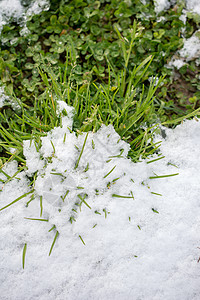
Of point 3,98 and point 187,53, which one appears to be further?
point 187,53

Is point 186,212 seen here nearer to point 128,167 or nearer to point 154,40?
point 128,167

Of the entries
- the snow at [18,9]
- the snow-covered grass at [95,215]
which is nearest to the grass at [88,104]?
the snow-covered grass at [95,215]

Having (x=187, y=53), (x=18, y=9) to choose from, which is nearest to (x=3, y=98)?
(x=18, y=9)

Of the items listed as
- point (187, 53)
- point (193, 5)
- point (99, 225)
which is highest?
point (193, 5)

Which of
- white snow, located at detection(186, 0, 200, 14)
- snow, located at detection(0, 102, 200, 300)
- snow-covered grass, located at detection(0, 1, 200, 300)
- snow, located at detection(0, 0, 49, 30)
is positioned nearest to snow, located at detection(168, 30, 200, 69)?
white snow, located at detection(186, 0, 200, 14)

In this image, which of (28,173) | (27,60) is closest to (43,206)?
(28,173)

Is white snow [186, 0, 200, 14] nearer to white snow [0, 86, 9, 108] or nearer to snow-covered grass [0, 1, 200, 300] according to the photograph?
snow-covered grass [0, 1, 200, 300]

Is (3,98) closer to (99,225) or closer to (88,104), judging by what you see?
(88,104)

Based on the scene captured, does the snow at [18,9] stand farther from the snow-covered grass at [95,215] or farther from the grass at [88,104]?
the snow-covered grass at [95,215]

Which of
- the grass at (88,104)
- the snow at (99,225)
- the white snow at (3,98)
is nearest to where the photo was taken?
the snow at (99,225)
